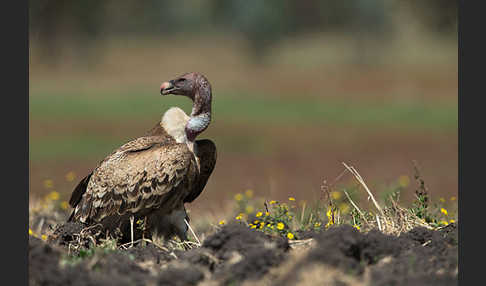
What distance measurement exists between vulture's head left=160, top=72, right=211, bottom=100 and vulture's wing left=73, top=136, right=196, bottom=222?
0.54 metres

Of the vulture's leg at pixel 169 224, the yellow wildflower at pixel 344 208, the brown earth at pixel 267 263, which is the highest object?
the brown earth at pixel 267 263

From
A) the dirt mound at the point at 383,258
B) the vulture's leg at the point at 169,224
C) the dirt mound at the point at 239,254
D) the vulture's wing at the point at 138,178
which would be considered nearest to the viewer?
the dirt mound at the point at 383,258

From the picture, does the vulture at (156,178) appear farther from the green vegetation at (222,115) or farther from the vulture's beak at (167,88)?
the green vegetation at (222,115)

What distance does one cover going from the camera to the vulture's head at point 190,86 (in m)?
6.92

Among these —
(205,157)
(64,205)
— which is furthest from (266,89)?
(205,157)

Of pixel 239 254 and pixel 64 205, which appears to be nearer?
pixel 239 254

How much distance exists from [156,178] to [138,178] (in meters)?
0.17

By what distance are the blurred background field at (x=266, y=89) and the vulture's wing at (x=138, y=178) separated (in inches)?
86.5

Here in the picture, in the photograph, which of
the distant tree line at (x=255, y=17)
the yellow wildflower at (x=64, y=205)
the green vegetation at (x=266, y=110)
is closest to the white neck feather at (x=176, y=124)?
the yellow wildflower at (x=64, y=205)

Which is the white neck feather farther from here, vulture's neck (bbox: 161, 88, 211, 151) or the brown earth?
the brown earth

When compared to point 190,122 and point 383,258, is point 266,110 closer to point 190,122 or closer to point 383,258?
point 190,122

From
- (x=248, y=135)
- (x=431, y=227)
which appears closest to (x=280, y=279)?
(x=431, y=227)

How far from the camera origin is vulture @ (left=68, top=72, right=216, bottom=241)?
21.3 feet

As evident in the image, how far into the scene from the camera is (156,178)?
6.47 m
